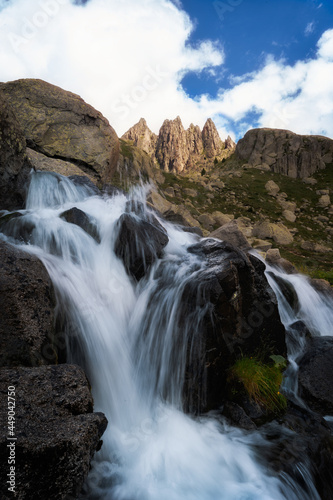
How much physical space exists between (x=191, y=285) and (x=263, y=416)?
8.16 ft

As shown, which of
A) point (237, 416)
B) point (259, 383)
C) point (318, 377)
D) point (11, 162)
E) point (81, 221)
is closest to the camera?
point (237, 416)

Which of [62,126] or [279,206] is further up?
[279,206]

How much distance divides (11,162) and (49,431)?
24.1 feet

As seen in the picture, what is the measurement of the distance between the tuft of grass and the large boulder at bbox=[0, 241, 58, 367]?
3.10 metres

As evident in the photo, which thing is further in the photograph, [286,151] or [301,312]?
[286,151]

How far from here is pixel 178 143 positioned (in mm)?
153000

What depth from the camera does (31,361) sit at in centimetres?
317

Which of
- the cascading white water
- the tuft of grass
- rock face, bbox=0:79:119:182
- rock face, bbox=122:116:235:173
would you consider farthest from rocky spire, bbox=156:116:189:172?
the tuft of grass

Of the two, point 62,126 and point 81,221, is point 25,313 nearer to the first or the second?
point 81,221

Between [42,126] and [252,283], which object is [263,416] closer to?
[252,283]

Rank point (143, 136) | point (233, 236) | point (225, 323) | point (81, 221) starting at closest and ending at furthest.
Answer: point (225, 323) → point (81, 221) → point (233, 236) → point (143, 136)

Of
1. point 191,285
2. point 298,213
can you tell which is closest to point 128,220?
point 191,285

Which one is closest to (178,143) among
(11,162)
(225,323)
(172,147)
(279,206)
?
(172,147)

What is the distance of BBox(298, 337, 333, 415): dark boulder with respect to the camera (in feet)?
16.2
